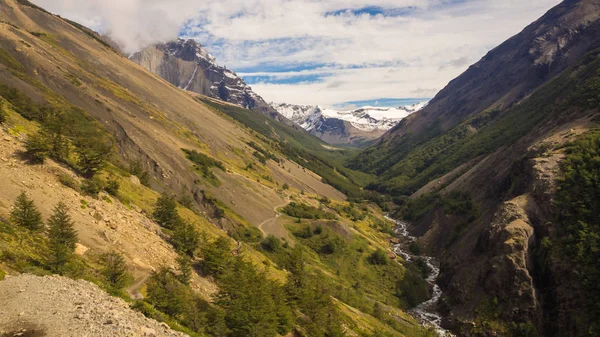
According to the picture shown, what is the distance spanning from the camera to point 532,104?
193500 millimetres

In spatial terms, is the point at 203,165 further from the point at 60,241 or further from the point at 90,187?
the point at 60,241

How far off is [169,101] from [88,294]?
138488 millimetres

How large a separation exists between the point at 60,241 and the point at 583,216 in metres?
74.2

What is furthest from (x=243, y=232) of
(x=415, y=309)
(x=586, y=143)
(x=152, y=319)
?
(x=586, y=143)

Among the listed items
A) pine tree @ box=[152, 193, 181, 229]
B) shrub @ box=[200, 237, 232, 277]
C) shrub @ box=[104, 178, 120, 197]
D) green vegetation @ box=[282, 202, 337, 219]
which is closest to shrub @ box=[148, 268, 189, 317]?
shrub @ box=[200, 237, 232, 277]

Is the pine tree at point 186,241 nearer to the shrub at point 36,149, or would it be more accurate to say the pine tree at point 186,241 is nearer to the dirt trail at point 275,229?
the shrub at point 36,149

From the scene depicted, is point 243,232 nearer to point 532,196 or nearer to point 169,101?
point 532,196

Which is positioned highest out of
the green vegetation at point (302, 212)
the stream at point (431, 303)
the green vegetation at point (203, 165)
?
the green vegetation at point (203, 165)

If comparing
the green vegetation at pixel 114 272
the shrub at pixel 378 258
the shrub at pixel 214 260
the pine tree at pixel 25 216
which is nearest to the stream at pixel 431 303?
the shrub at pixel 378 258

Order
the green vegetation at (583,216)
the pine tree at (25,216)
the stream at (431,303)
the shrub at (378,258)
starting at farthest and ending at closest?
1. the shrub at (378,258)
2. the stream at (431,303)
3. the green vegetation at (583,216)
4. the pine tree at (25,216)

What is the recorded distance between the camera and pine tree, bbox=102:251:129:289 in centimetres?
2161

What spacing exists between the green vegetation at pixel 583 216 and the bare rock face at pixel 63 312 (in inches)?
2269

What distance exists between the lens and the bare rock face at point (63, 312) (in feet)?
47.9

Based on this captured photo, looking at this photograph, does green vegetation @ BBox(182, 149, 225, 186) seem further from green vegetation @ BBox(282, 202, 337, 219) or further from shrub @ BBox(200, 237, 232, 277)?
shrub @ BBox(200, 237, 232, 277)
